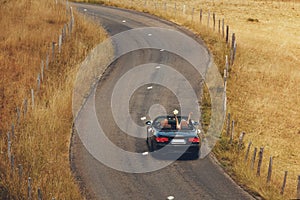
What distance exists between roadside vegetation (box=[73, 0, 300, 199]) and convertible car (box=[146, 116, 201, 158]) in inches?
52.8

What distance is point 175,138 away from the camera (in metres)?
18.4

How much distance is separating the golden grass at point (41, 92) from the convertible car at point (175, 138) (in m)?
3.18

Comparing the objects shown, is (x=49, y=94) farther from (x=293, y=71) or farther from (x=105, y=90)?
(x=293, y=71)

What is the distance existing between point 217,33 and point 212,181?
21518mm

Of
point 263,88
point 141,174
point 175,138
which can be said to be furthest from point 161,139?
point 263,88

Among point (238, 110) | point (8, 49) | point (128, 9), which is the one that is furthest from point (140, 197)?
point (128, 9)

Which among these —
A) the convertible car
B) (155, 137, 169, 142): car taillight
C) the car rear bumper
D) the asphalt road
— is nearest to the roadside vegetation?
the asphalt road

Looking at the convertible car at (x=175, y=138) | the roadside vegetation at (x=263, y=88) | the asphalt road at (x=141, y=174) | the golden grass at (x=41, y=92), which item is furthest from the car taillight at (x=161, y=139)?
the golden grass at (x=41, y=92)

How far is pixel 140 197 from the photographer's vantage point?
52.8 feet

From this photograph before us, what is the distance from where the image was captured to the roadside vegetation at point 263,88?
1897cm

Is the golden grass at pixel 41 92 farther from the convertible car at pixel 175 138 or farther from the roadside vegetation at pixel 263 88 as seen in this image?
the roadside vegetation at pixel 263 88

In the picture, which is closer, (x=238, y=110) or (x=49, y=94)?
(x=49, y=94)

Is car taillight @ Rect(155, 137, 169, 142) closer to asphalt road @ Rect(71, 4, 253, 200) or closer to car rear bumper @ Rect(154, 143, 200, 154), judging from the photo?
car rear bumper @ Rect(154, 143, 200, 154)

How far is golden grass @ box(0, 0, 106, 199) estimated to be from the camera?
53.0ft
